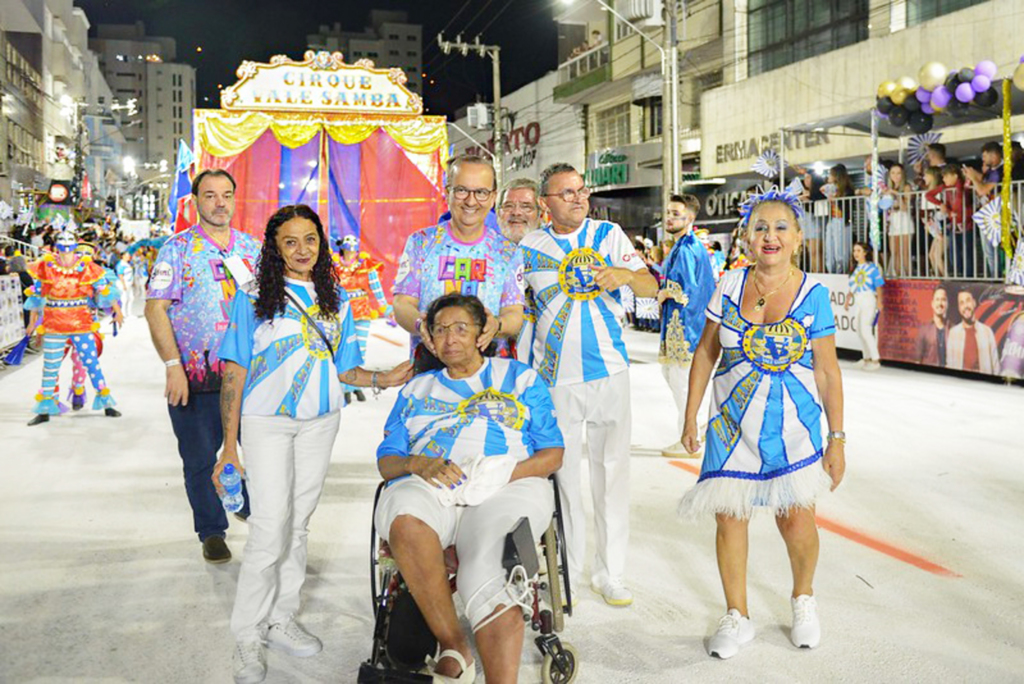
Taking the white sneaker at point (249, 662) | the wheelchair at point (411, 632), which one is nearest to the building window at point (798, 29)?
the wheelchair at point (411, 632)

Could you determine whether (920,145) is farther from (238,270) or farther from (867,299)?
(238,270)

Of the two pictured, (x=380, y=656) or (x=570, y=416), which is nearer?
(x=380, y=656)

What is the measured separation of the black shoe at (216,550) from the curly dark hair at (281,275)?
5.65 ft

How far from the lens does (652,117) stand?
97.6 ft

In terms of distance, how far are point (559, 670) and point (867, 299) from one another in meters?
10.1

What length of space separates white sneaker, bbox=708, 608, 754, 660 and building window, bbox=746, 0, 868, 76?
16711 mm

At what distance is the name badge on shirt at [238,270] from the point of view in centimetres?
417

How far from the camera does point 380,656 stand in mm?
3400

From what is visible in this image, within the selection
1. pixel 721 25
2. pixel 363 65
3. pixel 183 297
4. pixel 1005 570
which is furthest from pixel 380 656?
pixel 721 25

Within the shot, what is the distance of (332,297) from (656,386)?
7.61m

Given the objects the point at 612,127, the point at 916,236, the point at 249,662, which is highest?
the point at 612,127

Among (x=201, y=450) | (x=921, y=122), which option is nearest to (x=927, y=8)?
(x=921, y=122)

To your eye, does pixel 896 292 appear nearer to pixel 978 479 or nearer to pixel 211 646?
pixel 978 479

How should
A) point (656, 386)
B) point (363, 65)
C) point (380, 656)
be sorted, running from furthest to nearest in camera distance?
point (363, 65), point (656, 386), point (380, 656)
